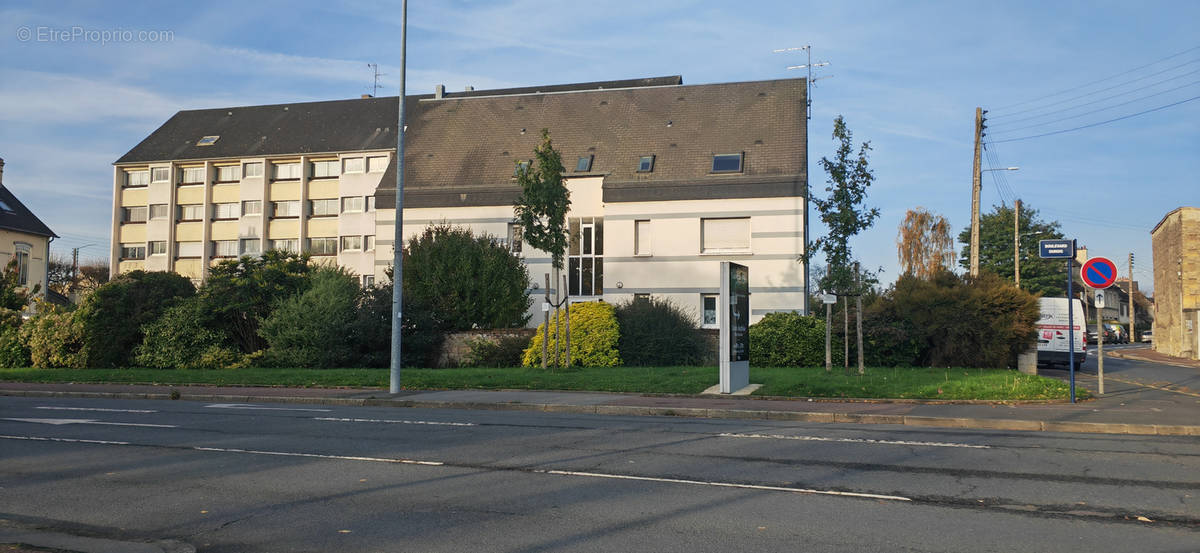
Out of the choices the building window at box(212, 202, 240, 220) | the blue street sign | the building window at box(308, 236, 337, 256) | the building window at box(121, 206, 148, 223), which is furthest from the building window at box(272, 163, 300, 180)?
the blue street sign

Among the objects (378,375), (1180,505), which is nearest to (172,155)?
(378,375)

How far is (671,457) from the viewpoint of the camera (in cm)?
973

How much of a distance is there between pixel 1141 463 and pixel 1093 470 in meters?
0.96

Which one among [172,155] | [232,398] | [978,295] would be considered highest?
[172,155]

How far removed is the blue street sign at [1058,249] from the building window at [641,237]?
71.4 feet

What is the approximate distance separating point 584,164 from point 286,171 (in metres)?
27.6

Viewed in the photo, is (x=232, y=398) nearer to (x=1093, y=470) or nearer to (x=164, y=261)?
(x=1093, y=470)

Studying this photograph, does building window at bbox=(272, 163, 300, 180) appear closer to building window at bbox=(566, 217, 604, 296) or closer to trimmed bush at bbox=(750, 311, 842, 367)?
building window at bbox=(566, 217, 604, 296)

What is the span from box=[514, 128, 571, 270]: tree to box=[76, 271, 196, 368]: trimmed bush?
43.1 feet

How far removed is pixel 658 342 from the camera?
1034 inches

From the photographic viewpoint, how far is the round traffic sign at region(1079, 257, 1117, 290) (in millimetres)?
17141

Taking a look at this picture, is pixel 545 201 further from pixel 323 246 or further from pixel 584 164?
pixel 323 246

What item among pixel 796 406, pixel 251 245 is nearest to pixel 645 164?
pixel 796 406

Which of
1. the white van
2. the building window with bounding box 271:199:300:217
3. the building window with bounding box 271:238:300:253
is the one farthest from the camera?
the building window with bounding box 271:199:300:217
